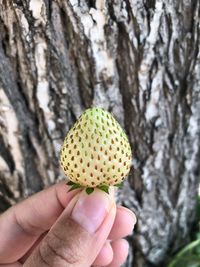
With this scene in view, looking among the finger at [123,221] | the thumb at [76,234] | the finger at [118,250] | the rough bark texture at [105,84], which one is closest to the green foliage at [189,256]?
the rough bark texture at [105,84]

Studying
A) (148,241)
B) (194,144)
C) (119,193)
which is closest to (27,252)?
(119,193)

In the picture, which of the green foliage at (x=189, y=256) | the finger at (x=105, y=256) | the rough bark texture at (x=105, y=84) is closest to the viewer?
the rough bark texture at (x=105, y=84)

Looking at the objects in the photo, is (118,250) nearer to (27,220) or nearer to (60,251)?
(27,220)

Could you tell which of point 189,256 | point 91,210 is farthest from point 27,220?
point 189,256

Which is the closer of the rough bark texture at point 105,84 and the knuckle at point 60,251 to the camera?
the knuckle at point 60,251

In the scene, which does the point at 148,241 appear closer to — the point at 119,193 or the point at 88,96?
the point at 119,193

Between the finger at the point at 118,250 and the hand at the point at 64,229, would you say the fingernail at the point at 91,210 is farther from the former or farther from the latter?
the finger at the point at 118,250

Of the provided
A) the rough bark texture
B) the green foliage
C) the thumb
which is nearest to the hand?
the thumb
